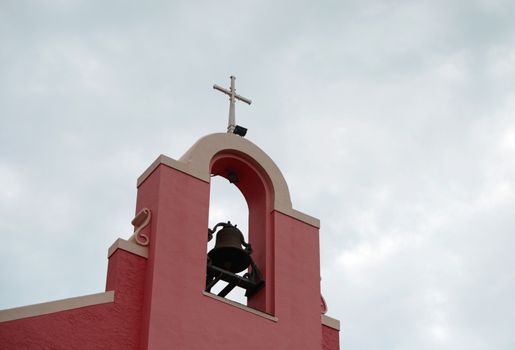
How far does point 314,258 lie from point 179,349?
3.16 meters

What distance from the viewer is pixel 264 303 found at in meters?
16.5

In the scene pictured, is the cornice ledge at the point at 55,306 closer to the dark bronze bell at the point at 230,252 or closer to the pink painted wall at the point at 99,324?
the pink painted wall at the point at 99,324

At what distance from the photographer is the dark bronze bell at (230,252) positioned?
16938mm

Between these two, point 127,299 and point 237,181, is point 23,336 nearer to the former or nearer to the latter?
A: point 127,299

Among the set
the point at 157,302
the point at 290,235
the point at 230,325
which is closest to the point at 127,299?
the point at 157,302

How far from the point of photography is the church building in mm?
14781

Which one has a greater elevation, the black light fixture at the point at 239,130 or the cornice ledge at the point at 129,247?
the black light fixture at the point at 239,130

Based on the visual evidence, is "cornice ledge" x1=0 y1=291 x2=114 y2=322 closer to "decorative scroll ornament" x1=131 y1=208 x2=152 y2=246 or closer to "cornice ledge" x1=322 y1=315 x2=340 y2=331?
"decorative scroll ornament" x1=131 y1=208 x2=152 y2=246

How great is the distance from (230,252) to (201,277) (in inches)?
48.0

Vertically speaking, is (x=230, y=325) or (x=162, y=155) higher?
(x=162, y=155)

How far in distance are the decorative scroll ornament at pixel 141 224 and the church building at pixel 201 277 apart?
14mm

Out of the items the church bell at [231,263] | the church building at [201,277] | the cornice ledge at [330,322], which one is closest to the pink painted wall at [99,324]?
the church building at [201,277]

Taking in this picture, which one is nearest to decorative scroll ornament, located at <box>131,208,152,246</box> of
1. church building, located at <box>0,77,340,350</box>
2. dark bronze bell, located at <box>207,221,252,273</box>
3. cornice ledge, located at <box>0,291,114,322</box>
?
church building, located at <box>0,77,340,350</box>

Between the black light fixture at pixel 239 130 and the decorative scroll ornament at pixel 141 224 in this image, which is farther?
the black light fixture at pixel 239 130
